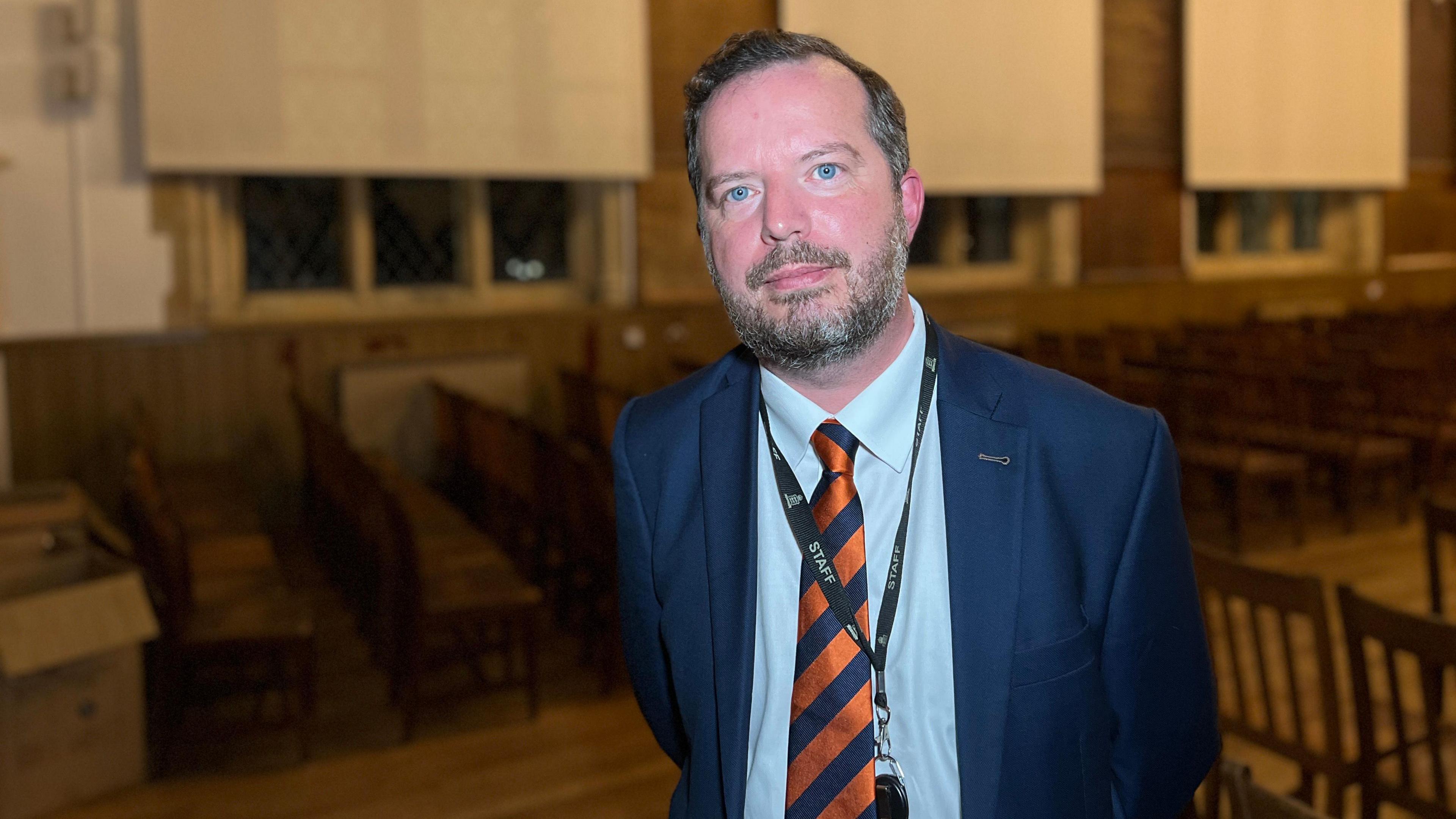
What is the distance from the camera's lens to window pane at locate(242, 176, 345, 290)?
7254mm

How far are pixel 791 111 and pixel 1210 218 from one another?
38.5 feet

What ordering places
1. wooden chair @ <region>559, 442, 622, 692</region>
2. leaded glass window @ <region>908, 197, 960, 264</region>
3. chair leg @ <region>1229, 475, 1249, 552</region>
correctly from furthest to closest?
leaded glass window @ <region>908, 197, 960, 264</region>
chair leg @ <region>1229, 475, 1249, 552</region>
wooden chair @ <region>559, 442, 622, 692</region>

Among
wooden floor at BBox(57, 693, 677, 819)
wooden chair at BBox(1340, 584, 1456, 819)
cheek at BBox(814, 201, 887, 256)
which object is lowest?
wooden floor at BBox(57, 693, 677, 819)

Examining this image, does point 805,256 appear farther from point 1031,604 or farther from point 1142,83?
point 1142,83

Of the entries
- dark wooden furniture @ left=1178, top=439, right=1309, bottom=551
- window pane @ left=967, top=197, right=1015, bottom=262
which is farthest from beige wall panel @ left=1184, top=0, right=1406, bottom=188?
dark wooden furniture @ left=1178, top=439, right=1309, bottom=551

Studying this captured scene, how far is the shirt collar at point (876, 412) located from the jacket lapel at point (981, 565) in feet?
0.14

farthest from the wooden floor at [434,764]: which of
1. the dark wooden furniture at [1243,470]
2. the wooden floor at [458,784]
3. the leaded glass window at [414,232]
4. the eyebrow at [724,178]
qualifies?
the leaded glass window at [414,232]

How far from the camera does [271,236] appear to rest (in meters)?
7.35

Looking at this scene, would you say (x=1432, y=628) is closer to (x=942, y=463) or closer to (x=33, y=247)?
(x=942, y=463)

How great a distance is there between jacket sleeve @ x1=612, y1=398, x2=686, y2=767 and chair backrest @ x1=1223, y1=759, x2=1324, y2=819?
720 millimetres

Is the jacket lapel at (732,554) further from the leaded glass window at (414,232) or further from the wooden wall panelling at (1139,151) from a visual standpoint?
the wooden wall panelling at (1139,151)

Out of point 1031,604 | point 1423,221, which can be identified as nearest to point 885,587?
point 1031,604

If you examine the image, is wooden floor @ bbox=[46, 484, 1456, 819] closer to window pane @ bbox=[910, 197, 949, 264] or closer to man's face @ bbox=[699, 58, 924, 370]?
man's face @ bbox=[699, 58, 924, 370]

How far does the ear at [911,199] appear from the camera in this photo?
4.09 ft
